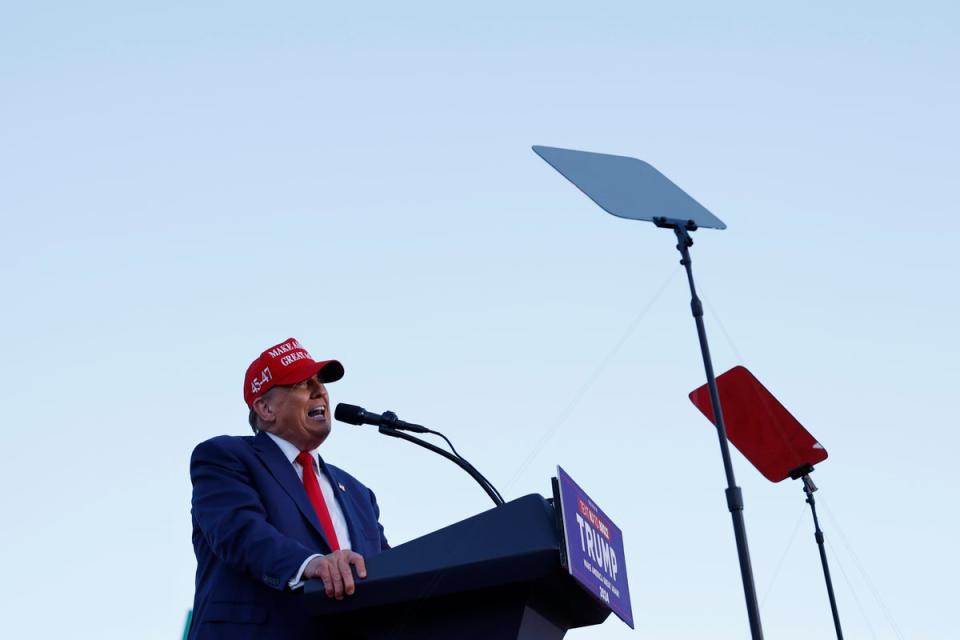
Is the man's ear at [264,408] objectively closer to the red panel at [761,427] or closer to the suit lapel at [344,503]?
the suit lapel at [344,503]

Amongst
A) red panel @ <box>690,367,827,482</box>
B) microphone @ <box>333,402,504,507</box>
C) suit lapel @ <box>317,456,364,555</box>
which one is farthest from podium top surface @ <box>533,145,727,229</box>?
red panel @ <box>690,367,827,482</box>

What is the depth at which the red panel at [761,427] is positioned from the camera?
6.41 m

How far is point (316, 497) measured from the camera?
2.63 meters

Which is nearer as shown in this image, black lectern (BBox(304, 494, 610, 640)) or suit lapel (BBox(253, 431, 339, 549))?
black lectern (BBox(304, 494, 610, 640))

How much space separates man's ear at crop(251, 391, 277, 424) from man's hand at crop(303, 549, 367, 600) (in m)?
0.96

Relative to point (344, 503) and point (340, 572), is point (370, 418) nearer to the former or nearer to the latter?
point (344, 503)

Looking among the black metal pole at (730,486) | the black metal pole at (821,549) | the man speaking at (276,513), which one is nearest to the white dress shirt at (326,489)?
the man speaking at (276,513)

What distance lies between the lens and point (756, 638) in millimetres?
2383

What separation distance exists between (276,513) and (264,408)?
549 mm

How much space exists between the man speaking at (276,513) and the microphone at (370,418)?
86 mm

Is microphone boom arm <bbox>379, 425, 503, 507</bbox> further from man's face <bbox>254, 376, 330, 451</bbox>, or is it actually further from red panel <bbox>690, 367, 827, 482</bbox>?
red panel <bbox>690, 367, 827, 482</bbox>

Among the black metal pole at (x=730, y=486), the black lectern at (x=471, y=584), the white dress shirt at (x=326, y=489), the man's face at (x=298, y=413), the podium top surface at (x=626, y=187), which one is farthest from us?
the podium top surface at (x=626, y=187)

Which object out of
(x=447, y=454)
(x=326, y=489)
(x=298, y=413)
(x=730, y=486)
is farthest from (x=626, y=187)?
(x=326, y=489)

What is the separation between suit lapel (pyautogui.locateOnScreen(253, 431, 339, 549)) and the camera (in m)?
2.49
